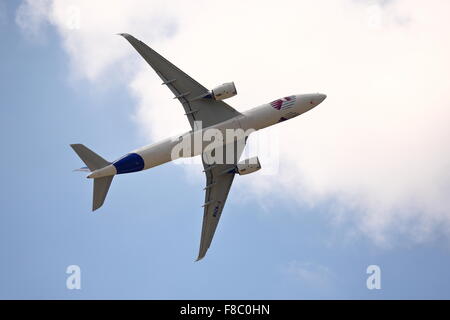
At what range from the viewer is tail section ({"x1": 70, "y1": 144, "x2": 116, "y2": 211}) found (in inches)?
2264

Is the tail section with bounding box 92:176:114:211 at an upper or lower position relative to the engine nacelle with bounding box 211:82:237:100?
lower

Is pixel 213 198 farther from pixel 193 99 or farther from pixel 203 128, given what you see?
pixel 193 99

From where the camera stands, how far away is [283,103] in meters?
59.9

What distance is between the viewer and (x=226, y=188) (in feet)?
207

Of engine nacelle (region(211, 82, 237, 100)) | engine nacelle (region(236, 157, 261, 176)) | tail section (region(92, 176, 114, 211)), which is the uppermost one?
engine nacelle (region(211, 82, 237, 100))

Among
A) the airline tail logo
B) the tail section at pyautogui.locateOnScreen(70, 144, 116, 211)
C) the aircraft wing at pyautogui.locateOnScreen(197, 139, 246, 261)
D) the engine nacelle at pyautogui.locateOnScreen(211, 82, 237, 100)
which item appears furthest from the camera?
the aircraft wing at pyautogui.locateOnScreen(197, 139, 246, 261)

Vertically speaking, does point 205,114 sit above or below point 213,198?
above

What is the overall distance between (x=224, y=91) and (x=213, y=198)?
1050cm

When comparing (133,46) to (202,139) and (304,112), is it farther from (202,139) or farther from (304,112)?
(304,112)

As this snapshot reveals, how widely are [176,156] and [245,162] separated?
6.44 m

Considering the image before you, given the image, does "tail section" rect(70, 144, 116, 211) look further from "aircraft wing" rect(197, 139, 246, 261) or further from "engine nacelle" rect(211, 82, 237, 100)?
"engine nacelle" rect(211, 82, 237, 100)

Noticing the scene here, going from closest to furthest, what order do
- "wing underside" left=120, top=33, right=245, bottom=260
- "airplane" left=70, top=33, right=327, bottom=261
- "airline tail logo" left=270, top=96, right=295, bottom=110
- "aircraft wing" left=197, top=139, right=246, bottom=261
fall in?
1. "airplane" left=70, top=33, right=327, bottom=261
2. "wing underside" left=120, top=33, right=245, bottom=260
3. "airline tail logo" left=270, top=96, right=295, bottom=110
4. "aircraft wing" left=197, top=139, right=246, bottom=261

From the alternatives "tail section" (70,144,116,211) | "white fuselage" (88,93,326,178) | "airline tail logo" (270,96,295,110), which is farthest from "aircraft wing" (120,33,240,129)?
"tail section" (70,144,116,211)

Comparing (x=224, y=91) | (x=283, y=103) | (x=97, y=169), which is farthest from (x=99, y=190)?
(x=283, y=103)
